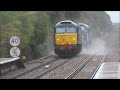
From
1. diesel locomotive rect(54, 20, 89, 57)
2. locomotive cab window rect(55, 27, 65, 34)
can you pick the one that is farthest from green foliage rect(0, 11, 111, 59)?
diesel locomotive rect(54, 20, 89, 57)

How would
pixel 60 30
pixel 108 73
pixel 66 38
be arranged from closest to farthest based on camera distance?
pixel 108 73, pixel 66 38, pixel 60 30

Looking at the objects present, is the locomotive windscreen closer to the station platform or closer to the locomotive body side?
the locomotive body side

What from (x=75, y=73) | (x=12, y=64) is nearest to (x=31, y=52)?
(x=12, y=64)

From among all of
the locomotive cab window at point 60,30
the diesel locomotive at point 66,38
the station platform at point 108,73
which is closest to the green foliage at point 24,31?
the locomotive cab window at point 60,30

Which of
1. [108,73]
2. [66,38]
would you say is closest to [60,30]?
[66,38]

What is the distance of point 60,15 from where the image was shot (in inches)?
2261

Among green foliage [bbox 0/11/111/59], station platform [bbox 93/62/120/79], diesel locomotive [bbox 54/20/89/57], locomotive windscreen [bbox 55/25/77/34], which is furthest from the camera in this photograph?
locomotive windscreen [bbox 55/25/77/34]

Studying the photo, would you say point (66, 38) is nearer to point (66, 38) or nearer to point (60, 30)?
point (66, 38)

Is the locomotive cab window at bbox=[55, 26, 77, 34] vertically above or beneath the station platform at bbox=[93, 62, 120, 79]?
above

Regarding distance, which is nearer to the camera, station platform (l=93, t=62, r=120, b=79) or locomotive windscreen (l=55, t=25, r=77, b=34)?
station platform (l=93, t=62, r=120, b=79)

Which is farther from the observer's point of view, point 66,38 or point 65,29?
point 65,29

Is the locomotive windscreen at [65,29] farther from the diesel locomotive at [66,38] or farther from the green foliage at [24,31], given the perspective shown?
the green foliage at [24,31]
